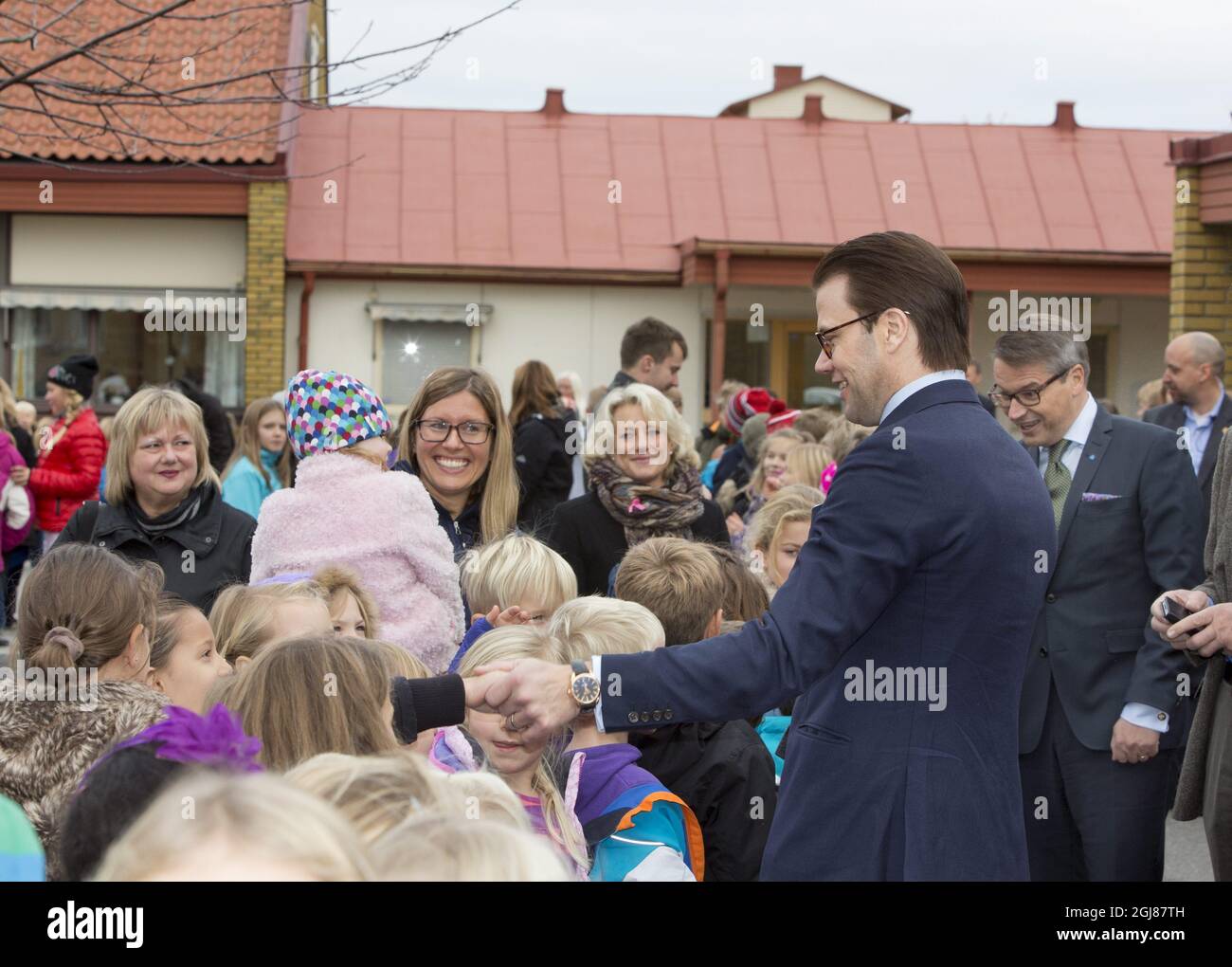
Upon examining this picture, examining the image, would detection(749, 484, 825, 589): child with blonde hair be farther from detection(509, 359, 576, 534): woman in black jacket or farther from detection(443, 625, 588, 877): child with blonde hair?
detection(443, 625, 588, 877): child with blonde hair

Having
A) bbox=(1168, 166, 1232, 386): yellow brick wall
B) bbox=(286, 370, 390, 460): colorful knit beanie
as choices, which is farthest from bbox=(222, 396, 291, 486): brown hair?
bbox=(1168, 166, 1232, 386): yellow brick wall

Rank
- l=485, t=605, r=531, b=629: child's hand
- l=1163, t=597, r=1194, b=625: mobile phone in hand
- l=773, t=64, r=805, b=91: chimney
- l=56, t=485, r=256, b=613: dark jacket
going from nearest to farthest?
1. l=1163, t=597, r=1194, b=625: mobile phone in hand
2. l=485, t=605, r=531, b=629: child's hand
3. l=56, t=485, r=256, b=613: dark jacket
4. l=773, t=64, r=805, b=91: chimney

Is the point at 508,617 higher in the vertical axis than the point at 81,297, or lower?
lower

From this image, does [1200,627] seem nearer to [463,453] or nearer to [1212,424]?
[463,453]

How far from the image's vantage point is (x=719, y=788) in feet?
12.1

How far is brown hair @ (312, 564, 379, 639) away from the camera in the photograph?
397 cm

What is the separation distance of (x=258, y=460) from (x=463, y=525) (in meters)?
2.80

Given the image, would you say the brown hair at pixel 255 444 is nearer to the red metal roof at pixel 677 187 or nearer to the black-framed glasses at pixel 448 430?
the black-framed glasses at pixel 448 430

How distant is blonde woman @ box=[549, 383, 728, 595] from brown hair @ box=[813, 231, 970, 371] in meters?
2.72

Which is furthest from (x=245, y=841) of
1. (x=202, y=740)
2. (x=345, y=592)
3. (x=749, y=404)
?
(x=749, y=404)

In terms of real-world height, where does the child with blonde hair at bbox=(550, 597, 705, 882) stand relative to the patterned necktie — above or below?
below

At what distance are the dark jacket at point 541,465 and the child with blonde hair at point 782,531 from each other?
1738mm

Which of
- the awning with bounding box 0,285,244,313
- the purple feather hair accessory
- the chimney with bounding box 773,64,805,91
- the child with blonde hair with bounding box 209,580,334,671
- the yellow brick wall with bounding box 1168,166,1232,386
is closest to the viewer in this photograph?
the purple feather hair accessory
